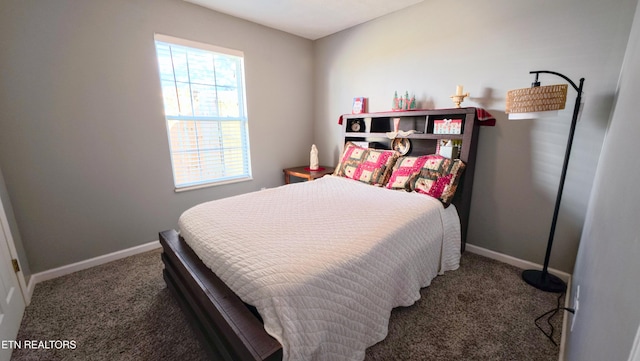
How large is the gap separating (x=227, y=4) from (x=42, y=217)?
8.25 feet

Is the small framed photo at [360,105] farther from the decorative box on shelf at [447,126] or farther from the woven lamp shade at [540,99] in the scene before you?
the woven lamp shade at [540,99]

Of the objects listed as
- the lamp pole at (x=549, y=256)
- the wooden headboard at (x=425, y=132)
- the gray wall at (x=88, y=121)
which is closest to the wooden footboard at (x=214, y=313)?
the gray wall at (x=88, y=121)

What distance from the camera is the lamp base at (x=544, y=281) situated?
1.85 m

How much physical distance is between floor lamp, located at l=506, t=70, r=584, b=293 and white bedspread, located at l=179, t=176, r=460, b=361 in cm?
61

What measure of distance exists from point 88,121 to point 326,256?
2362mm

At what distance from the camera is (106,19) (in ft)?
6.82

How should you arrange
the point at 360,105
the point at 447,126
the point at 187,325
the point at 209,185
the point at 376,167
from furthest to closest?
the point at 360,105
the point at 209,185
the point at 376,167
the point at 447,126
the point at 187,325

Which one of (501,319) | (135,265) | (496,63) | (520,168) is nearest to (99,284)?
(135,265)

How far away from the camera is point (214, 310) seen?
3.67 ft

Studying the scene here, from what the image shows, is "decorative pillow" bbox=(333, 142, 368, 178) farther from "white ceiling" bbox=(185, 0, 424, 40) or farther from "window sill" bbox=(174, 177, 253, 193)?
"white ceiling" bbox=(185, 0, 424, 40)

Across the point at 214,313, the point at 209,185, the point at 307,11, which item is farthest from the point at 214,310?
the point at 307,11

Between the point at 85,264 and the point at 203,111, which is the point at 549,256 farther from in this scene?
the point at 85,264

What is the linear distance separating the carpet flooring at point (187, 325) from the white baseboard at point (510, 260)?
0.43 ft

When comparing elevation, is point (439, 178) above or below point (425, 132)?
below
